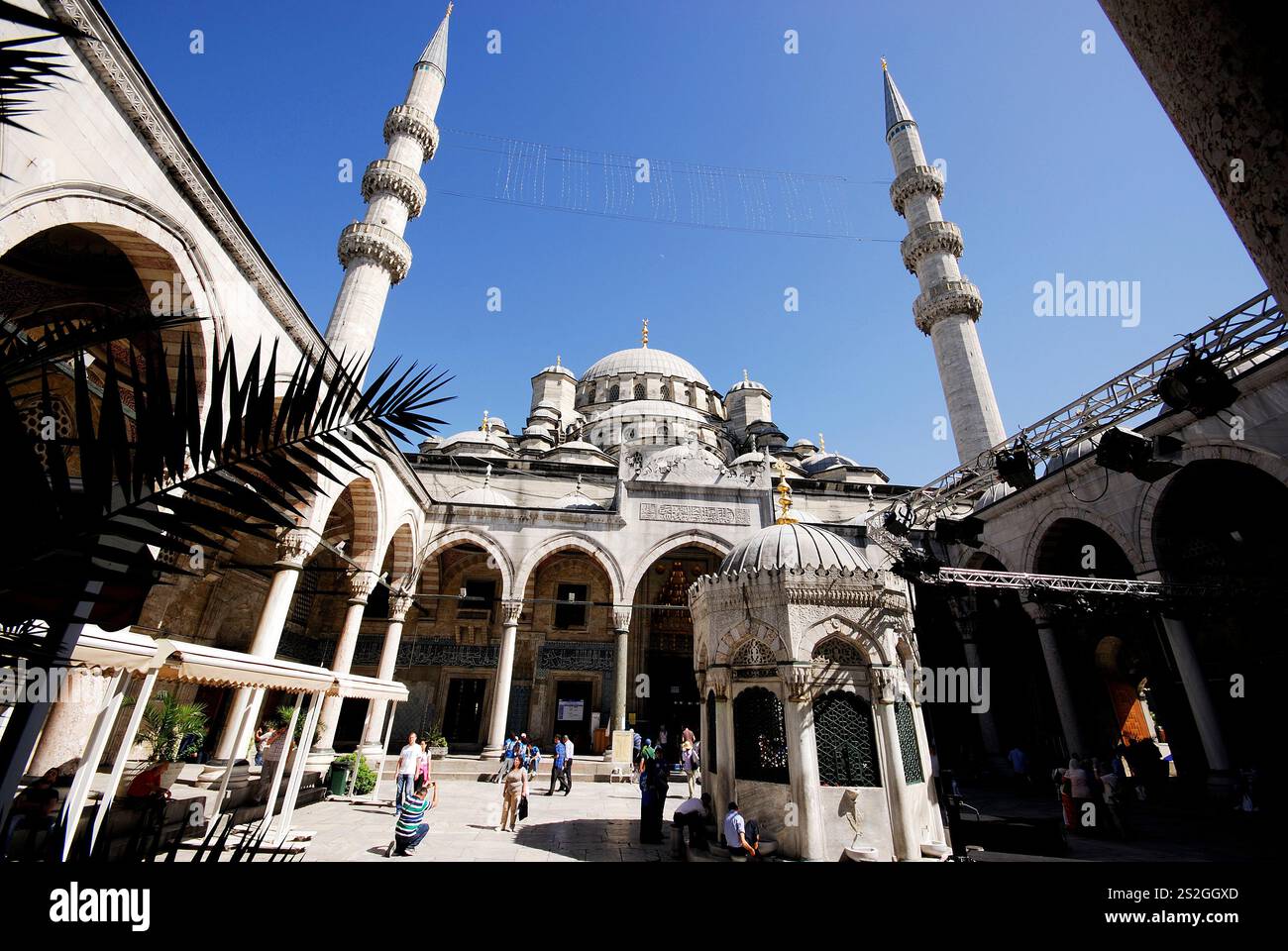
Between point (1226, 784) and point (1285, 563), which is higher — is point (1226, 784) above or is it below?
below

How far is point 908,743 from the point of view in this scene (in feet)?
19.8

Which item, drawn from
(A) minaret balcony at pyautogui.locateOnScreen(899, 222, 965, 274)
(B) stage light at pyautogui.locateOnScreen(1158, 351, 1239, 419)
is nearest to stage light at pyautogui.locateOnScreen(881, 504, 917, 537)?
(B) stage light at pyautogui.locateOnScreen(1158, 351, 1239, 419)

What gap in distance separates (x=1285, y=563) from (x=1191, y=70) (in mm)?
15718

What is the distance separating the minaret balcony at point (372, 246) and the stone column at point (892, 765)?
17.3 m

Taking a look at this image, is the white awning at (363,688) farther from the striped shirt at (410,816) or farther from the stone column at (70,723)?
the stone column at (70,723)

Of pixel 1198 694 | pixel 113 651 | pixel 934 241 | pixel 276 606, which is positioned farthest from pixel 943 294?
pixel 113 651

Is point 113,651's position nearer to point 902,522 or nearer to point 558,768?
point 558,768

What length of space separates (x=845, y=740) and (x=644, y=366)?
29.2 meters
